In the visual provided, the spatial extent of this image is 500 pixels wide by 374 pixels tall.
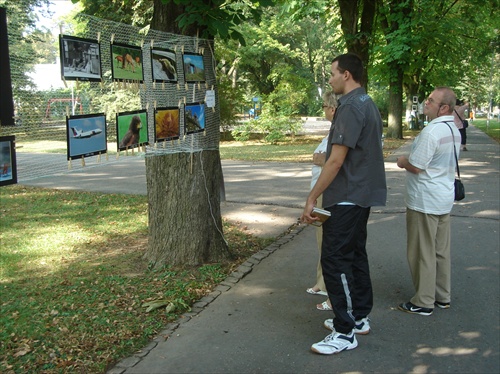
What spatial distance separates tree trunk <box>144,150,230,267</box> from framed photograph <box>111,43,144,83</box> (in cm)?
96

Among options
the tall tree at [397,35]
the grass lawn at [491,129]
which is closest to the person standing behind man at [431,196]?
the tall tree at [397,35]

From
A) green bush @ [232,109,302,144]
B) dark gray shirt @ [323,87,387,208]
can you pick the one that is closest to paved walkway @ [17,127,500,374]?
dark gray shirt @ [323,87,387,208]

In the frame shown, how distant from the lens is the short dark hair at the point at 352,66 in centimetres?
368

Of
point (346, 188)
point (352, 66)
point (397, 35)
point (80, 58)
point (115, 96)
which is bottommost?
point (346, 188)

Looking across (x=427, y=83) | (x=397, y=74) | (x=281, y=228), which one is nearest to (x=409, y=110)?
(x=427, y=83)

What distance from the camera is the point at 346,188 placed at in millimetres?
3604

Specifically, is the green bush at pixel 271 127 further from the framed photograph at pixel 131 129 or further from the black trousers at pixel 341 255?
the black trousers at pixel 341 255

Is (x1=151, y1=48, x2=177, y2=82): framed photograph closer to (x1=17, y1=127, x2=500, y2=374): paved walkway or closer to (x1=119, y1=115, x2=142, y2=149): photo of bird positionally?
(x1=119, y1=115, x2=142, y2=149): photo of bird

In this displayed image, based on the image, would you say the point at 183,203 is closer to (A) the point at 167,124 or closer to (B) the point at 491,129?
(A) the point at 167,124

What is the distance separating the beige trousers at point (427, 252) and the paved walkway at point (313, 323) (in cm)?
22

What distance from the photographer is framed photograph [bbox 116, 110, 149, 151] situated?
4473mm

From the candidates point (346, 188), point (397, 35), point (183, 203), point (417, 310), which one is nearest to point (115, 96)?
point (183, 203)

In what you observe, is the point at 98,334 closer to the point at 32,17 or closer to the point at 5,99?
the point at 5,99

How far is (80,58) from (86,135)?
601mm
